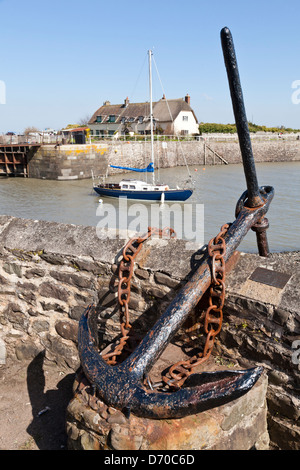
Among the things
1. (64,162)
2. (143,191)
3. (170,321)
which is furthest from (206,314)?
(64,162)

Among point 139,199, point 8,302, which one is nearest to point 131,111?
point 139,199

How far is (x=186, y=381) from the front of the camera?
7.18 feet

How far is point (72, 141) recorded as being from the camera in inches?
1430

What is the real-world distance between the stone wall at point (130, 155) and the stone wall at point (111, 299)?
2948 centimetres

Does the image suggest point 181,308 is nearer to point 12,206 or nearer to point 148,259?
point 148,259

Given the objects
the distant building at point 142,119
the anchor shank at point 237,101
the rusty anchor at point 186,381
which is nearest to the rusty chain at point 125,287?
the rusty anchor at point 186,381

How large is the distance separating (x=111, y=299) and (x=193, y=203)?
72.8ft

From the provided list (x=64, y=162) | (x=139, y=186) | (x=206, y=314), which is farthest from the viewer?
(x=64, y=162)

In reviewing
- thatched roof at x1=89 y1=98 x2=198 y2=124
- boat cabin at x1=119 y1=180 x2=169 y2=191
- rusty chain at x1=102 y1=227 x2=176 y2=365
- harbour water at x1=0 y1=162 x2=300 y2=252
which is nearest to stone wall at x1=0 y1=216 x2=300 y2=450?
rusty chain at x1=102 y1=227 x2=176 y2=365

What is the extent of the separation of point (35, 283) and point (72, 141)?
34886mm

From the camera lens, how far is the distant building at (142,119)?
2067 inches

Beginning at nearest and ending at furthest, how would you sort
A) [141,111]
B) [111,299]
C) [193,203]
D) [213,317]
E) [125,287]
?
[213,317] < [125,287] < [111,299] < [193,203] < [141,111]

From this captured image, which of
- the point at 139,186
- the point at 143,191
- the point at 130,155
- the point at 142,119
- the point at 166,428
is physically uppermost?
the point at 142,119

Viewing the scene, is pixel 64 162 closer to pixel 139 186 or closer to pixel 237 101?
pixel 139 186
